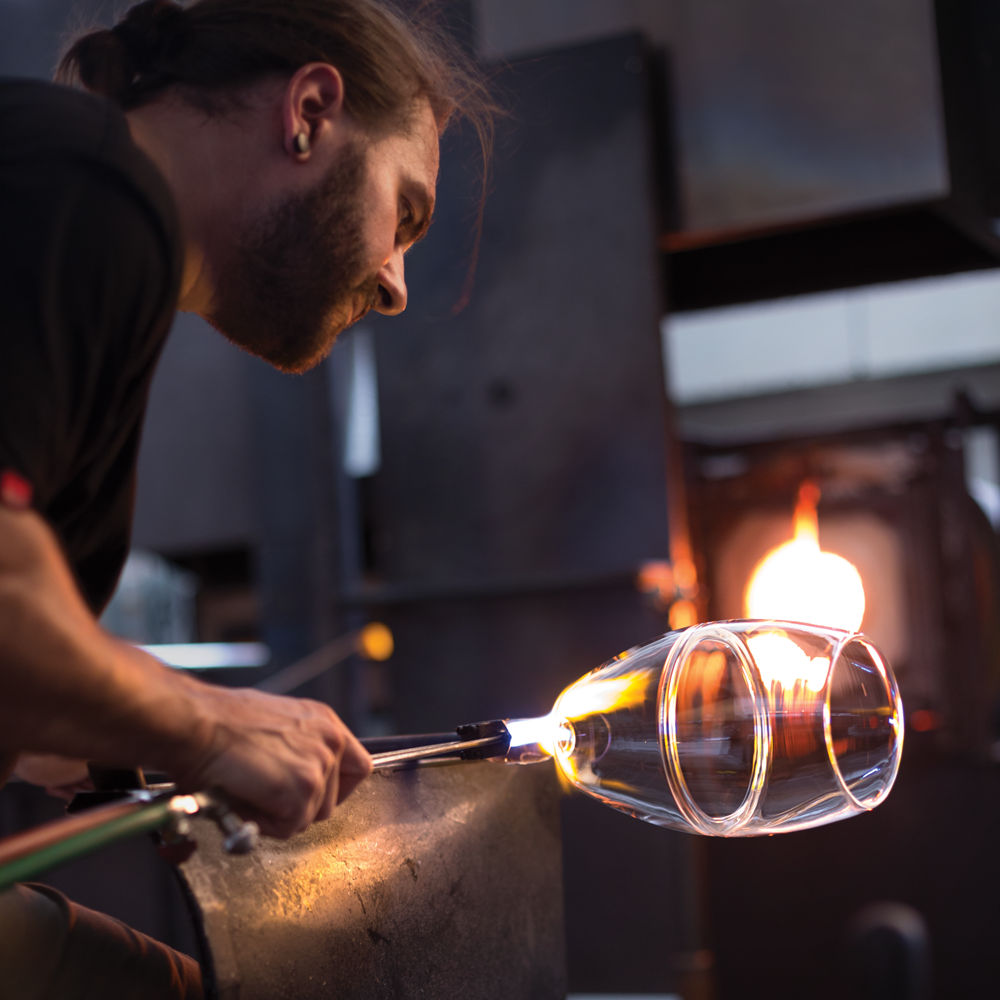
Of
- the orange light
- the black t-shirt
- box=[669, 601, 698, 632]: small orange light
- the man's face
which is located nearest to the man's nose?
the man's face

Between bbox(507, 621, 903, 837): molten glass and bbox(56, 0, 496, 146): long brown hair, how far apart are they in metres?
0.52

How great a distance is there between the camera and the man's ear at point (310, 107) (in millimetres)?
909

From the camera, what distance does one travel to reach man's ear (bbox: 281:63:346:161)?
909 millimetres

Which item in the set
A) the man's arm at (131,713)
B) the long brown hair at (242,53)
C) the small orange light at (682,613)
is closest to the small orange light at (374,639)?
the small orange light at (682,613)

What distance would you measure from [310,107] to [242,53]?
0.08 meters

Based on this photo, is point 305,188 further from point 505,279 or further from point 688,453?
point 688,453

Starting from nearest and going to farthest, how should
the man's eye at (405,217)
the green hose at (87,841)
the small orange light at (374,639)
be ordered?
the green hose at (87,841) < the man's eye at (405,217) < the small orange light at (374,639)

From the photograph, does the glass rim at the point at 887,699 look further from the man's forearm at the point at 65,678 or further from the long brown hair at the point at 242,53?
the long brown hair at the point at 242,53

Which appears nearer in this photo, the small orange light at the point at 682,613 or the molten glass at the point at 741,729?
the molten glass at the point at 741,729

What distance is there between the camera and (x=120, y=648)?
2.13ft

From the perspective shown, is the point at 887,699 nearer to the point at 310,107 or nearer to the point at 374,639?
the point at 310,107

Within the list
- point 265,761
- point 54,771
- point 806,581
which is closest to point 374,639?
point 806,581

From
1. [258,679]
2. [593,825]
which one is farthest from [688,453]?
[258,679]

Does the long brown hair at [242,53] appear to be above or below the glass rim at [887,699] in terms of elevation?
above
